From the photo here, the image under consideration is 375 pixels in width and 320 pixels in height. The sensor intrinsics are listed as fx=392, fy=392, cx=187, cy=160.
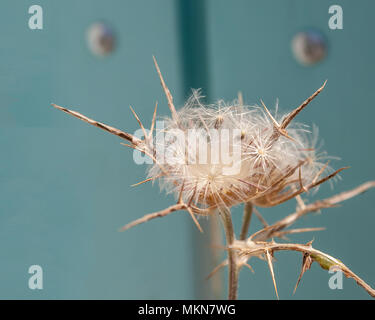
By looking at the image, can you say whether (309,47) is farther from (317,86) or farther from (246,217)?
(246,217)

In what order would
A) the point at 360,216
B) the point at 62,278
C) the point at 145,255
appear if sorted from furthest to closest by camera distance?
the point at 145,255, the point at 360,216, the point at 62,278

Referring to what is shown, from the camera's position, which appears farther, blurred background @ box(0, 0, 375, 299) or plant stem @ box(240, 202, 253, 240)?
blurred background @ box(0, 0, 375, 299)

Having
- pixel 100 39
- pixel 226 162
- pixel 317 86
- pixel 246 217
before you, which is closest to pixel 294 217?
pixel 246 217

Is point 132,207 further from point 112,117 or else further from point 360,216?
point 360,216

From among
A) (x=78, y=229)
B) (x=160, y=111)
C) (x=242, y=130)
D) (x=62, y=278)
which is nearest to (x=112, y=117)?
(x=160, y=111)

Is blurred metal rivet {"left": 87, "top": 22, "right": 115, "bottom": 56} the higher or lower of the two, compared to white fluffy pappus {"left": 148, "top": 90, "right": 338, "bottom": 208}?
higher

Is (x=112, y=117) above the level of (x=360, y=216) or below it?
above

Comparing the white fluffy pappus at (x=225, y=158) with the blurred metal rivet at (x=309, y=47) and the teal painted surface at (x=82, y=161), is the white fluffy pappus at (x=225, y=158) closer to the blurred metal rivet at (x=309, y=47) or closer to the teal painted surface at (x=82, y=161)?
the teal painted surface at (x=82, y=161)

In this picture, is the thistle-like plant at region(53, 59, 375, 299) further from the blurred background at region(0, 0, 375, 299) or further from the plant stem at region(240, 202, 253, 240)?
the blurred background at region(0, 0, 375, 299)

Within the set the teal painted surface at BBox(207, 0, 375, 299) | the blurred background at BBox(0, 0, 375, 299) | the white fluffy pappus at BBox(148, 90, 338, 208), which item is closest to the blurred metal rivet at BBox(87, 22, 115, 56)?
the blurred background at BBox(0, 0, 375, 299)
